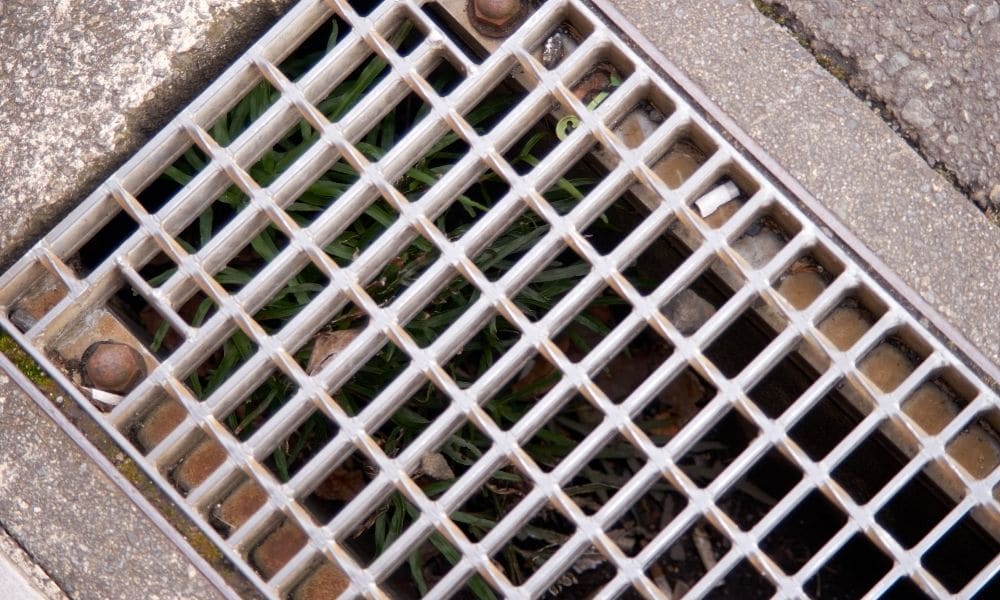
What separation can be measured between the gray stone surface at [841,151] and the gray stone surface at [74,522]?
44.2 inches

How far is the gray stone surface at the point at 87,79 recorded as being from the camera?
58.2 inches

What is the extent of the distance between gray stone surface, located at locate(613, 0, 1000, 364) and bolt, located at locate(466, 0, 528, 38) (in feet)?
0.56

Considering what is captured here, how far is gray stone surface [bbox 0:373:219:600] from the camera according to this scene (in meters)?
1.41

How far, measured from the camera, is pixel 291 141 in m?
1.71

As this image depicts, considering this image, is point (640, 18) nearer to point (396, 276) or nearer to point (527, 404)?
point (396, 276)

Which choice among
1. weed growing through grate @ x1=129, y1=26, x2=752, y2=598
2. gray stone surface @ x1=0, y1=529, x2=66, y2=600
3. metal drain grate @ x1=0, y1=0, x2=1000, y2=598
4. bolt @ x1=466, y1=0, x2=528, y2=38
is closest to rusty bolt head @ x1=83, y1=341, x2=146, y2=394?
metal drain grate @ x1=0, y1=0, x2=1000, y2=598

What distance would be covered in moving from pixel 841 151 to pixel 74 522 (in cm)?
134

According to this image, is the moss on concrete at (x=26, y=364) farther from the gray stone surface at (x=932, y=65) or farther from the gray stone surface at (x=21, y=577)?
the gray stone surface at (x=932, y=65)

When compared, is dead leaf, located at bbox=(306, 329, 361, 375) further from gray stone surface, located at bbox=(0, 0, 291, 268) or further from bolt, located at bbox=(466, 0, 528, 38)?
bolt, located at bbox=(466, 0, 528, 38)

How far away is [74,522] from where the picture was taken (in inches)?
55.8

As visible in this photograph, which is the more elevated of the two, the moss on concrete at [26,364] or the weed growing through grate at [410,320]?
the weed growing through grate at [410,320]

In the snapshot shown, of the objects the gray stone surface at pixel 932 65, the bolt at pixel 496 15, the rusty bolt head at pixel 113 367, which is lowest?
Answer: the rusty bolt head at pixel 113 367

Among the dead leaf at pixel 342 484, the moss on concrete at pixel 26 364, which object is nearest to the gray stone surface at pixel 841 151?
the dead leaf at pixel 342 484

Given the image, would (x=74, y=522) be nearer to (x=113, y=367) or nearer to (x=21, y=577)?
(x=21, y=577)
